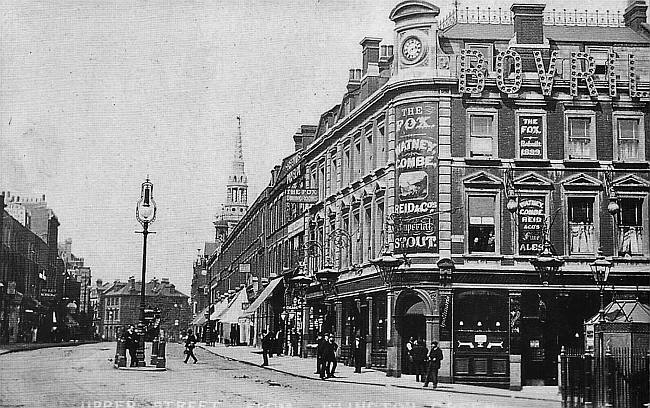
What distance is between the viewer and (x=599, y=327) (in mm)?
20109

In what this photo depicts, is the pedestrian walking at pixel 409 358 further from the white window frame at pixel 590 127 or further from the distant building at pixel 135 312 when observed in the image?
the distant building at pixel 135 312

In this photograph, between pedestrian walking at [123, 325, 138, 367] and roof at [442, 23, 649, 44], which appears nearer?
roof at [442, 23, 649, 44]

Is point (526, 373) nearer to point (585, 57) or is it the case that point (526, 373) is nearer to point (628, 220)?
point (628, 220)

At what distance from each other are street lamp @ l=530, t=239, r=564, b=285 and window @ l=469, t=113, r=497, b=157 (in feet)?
10.6

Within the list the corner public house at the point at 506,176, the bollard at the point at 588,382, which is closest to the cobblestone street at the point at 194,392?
the bollard at the point at 588,382

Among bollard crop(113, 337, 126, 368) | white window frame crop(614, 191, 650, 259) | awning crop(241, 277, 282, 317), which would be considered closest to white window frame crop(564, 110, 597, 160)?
white window frame crop(614, 191, 650, 259)

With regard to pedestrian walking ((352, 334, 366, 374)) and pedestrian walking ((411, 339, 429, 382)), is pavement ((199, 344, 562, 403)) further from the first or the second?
pedestrian walking ((411, 339, 429, 382))

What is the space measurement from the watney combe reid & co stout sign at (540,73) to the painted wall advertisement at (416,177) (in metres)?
Result: 1.37

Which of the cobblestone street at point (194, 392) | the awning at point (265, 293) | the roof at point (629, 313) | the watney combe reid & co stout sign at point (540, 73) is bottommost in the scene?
the cobblestone street at point (194, 392)

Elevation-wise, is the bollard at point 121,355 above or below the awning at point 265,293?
below

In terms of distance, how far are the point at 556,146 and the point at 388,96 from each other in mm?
5467

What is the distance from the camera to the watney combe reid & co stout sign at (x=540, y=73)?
25.6 m

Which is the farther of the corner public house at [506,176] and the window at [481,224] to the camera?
the window at [481,224]

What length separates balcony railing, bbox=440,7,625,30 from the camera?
77.5ft
